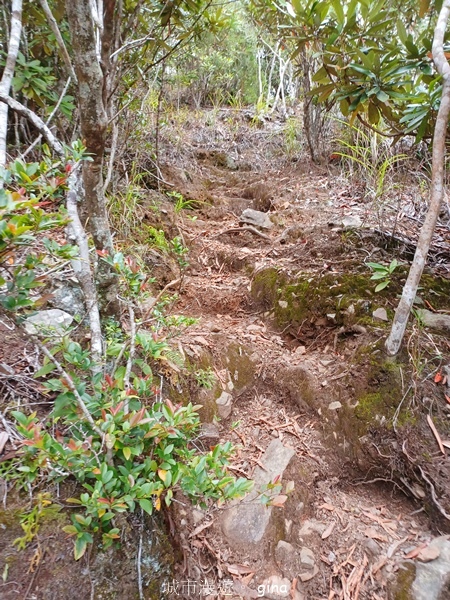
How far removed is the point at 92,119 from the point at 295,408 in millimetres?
1684

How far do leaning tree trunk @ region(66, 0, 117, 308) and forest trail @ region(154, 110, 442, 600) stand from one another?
2.04 feet

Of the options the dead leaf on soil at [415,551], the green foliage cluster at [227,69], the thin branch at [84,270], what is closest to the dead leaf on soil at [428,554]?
the dead leaf on soil at [415,551]

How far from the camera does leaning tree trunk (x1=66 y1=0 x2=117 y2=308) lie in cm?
109

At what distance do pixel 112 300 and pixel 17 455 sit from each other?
2.24 feet

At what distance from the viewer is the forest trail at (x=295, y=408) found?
127 centimetres

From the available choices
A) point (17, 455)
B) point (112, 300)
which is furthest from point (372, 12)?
point (17, 455)

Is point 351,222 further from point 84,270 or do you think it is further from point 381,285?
point 84,270

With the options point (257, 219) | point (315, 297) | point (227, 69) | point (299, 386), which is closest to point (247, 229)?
point (257, 219)

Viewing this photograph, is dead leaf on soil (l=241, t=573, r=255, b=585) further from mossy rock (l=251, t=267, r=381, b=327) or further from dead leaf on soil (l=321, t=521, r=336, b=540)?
mossy rock (l=251, t=267, r=381, b=327)

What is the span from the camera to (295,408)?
1.85 metres

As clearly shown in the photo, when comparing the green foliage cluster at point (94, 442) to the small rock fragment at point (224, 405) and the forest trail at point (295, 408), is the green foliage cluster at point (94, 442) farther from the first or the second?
the small rock fragment at point (224, 405)

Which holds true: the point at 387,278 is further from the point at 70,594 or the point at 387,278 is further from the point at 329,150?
the point at 329,150

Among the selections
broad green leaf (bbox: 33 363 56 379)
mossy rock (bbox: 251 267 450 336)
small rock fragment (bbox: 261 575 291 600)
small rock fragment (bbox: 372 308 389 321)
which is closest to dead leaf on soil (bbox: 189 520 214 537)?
small rock fragment (bbox: 261 575 291 600)

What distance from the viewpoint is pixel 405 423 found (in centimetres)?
151
